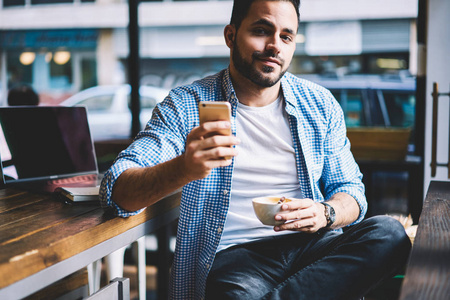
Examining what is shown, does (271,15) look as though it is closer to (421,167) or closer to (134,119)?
(421,167)

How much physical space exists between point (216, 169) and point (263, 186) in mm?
157

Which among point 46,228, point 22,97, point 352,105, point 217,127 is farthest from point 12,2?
point 217,127

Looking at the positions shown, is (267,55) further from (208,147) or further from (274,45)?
(208,147)

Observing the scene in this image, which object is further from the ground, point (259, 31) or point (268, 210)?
point (259, 31)

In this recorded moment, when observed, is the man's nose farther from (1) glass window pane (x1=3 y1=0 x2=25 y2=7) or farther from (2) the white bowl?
(1) glass window pane (x1=3 y1=0 x2=25 y2=7)

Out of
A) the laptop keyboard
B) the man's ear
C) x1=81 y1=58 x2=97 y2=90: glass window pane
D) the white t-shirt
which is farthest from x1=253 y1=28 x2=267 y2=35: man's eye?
x1=81 y1=58 x2=97 y2=90: glass window pane

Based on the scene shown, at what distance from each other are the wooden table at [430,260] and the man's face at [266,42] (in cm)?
61

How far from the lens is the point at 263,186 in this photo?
5.05ft

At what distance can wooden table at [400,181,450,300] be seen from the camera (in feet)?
2.48

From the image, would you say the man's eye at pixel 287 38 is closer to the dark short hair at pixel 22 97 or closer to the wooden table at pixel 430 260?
the wooden table at pixel 430 260

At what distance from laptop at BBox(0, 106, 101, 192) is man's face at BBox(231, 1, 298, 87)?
667 mm

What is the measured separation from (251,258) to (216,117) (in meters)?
0.51

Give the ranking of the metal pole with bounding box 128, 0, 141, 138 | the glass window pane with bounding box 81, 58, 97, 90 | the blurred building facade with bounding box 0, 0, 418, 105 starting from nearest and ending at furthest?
the blurred building facade with bounding box 0, 0, 418, 105, the metal pole with bounding box 128, 0, 141, 138, the glass window pane with bounding box 81, 58, 97, 90

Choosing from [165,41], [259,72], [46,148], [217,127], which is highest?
[165,41]
